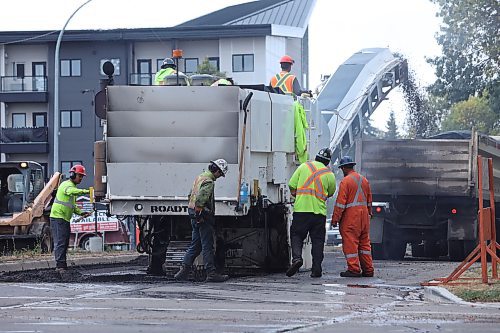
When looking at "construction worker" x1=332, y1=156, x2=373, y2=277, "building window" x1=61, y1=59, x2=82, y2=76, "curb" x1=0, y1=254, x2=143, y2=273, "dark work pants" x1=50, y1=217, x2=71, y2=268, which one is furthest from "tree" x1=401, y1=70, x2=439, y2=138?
"building window" x1=61, y1=59, x2=82, y2=76

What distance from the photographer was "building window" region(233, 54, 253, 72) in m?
58.5

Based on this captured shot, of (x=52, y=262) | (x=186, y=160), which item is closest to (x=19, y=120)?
(x=52, y=262)

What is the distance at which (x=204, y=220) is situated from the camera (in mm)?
14789

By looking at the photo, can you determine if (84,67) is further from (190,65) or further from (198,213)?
(198,213)

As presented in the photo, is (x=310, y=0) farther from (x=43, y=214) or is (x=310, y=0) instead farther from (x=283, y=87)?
(x=283, y=87)

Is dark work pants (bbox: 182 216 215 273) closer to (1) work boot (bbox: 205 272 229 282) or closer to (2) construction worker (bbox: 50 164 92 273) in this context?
(1) work boot (bbox: 205 272 229 282)

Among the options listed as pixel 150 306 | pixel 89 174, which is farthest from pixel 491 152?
pixel 89 174

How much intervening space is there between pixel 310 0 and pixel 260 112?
49.1 metres

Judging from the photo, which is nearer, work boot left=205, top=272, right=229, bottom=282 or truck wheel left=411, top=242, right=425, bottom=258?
work boot left=205, top=272, right=229, bottom=282

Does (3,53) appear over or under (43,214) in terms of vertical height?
over

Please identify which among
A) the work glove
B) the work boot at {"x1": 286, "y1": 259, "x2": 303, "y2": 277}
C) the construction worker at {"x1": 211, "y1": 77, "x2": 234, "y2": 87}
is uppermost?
the construction worker at {"x1": 211, "y1": 77, "x2": 234, "y2": 87}

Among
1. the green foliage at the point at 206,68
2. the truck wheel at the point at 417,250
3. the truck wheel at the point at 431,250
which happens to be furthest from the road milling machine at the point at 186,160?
the green foliage at the point at 206,68

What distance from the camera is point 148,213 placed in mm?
15516

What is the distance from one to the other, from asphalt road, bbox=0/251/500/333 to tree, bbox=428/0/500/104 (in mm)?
26482
